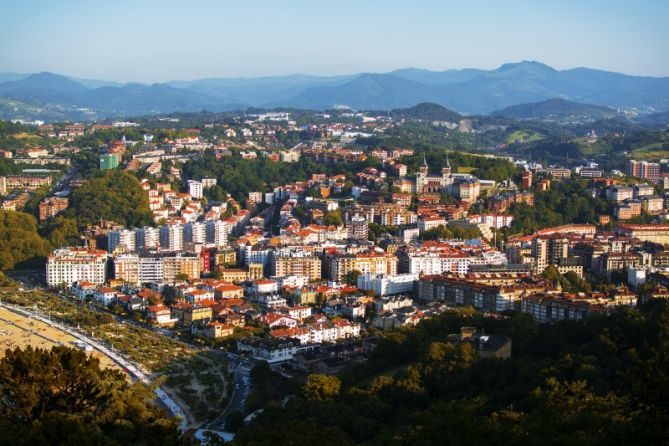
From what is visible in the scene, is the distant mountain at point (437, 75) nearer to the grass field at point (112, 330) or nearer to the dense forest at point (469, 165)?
the dense forest at point (469, 165)

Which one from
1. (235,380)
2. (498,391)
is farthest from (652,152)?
(498,391)

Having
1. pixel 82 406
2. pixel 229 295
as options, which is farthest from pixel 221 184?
pixel 82 406

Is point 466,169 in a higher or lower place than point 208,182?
higher

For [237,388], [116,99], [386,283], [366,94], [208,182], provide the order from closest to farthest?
[237,388], [386,283], [208,182], [116,99], [366,94]

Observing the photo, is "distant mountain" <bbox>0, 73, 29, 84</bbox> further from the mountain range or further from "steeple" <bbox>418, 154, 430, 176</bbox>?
"steeple" <bbox>418, 154, 430, 176</bbox>

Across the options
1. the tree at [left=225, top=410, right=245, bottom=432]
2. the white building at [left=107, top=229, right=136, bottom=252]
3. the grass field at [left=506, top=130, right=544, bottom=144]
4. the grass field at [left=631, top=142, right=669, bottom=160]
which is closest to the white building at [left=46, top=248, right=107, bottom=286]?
the white building at [left=107, top=229, right=136, bottom=252]

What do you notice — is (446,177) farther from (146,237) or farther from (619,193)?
(146,237)

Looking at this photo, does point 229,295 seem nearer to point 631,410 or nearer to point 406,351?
point 406,351
